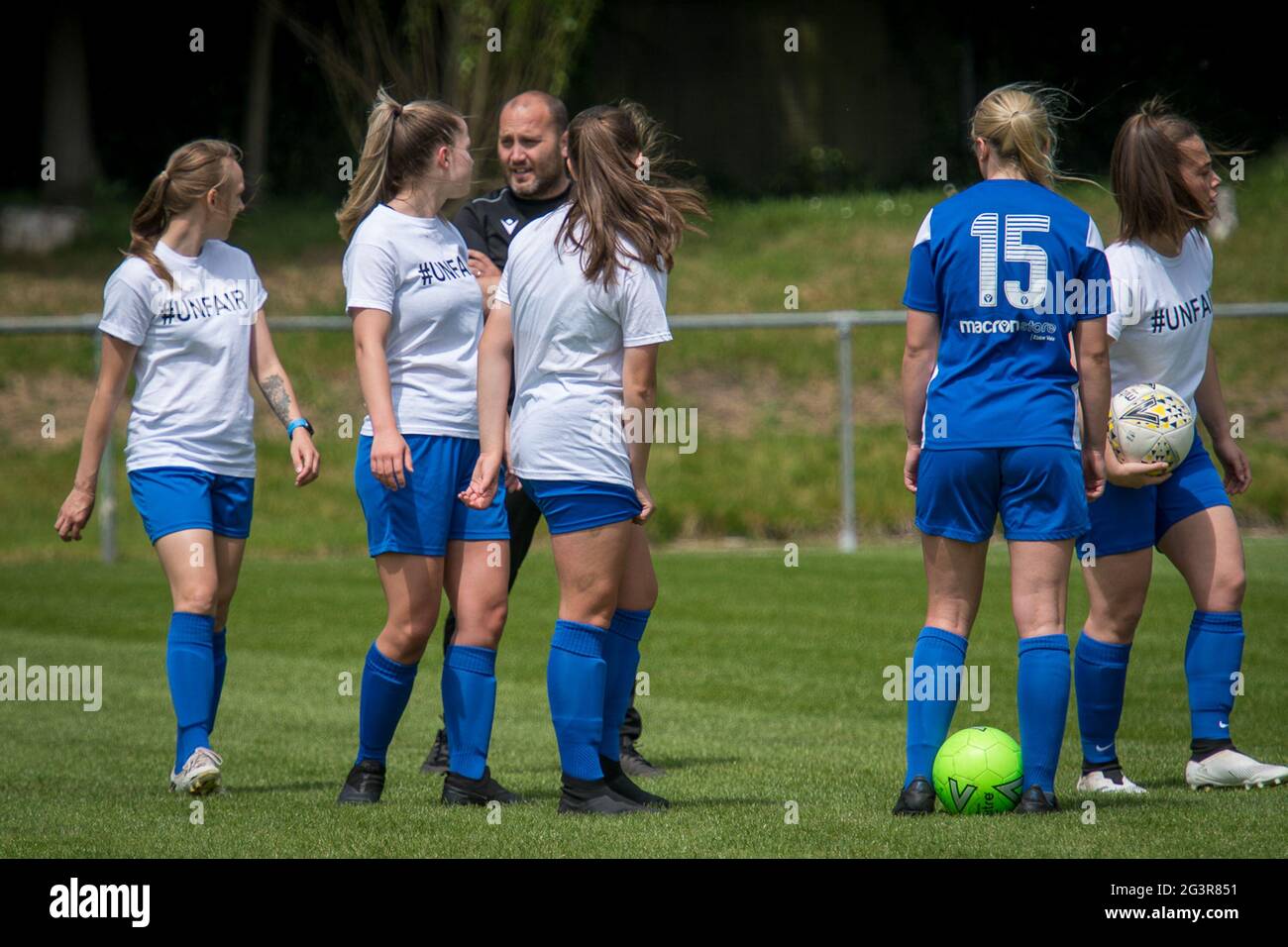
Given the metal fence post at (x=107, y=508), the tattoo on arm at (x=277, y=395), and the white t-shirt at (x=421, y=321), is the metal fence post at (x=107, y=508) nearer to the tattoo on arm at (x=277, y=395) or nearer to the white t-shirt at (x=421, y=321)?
the tattoo on arm at (x=277, y=395)

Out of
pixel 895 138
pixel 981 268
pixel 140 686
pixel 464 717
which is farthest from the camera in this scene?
pixel 895 138

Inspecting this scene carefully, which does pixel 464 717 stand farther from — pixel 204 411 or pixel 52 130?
pixel 52 130

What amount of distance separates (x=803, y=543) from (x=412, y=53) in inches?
285

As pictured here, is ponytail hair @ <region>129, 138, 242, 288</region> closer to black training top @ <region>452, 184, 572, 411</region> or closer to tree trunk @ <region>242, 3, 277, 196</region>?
black training top @ <region>452, 184, 572, 411</region>

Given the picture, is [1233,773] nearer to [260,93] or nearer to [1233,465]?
[1233,465]

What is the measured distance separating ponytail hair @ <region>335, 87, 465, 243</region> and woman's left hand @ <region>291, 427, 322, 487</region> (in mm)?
722

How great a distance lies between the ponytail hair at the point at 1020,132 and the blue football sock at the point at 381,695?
2403mm

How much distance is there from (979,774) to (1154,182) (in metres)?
1.99

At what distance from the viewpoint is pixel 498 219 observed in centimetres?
649

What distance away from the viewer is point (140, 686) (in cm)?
882

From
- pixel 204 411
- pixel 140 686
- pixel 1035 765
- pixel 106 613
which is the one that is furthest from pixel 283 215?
pixel 1035 765

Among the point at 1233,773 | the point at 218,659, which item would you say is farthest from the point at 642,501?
the point at 1233,773

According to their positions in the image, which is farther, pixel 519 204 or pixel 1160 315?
pixel 519 204

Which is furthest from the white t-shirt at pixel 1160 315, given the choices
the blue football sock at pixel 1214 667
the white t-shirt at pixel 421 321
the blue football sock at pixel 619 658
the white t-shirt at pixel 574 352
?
the white t-shirt at pixel 421 321
